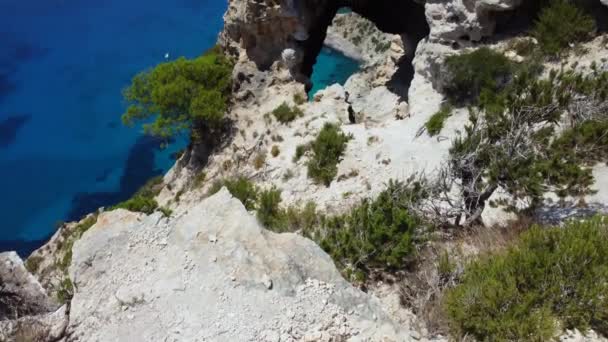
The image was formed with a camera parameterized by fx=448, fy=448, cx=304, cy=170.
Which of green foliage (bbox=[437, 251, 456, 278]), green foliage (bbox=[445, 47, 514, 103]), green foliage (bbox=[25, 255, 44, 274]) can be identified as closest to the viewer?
green foliage (bbox=[437, 251, 456, 278])

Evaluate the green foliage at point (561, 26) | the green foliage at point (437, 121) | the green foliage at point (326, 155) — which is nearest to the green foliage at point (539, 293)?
the green foliage at point (326, 155)

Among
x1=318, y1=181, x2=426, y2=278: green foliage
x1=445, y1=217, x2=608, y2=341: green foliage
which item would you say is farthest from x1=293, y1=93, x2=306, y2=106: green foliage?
x1=445, y1=217, x2=608, y2=341: green foliage

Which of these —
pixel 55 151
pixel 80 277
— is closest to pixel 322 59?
pixel 55 151

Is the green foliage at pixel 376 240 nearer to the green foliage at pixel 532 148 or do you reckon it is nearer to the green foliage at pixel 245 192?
the green foliage at pixel 532 148

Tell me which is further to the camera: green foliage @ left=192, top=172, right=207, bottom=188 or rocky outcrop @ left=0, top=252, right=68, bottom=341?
green foliage @ left=192, top=172, right=207, bottom=188

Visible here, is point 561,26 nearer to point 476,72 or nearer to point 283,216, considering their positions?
point 476,72

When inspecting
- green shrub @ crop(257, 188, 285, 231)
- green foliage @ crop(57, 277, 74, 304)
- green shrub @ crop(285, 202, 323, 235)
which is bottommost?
green shrub @ crop(285, 202, 323, 235)

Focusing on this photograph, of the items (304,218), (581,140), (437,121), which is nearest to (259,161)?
(304,218)

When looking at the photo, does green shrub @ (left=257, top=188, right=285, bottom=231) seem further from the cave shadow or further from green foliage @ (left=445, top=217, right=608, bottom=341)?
the cave shadow
